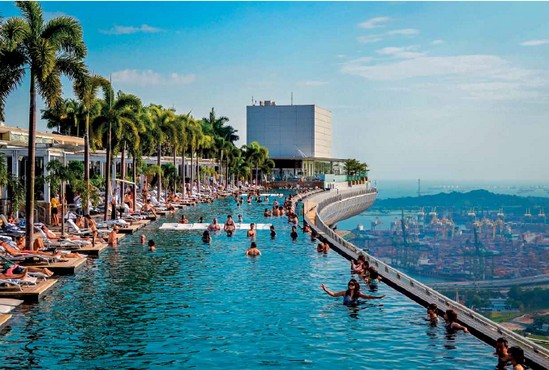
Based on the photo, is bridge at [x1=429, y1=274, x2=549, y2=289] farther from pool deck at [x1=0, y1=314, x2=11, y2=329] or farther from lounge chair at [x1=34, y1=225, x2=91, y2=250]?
pool deck at [x1=0, y1=314, x2=11, y2=329]

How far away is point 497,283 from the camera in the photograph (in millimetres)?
111125

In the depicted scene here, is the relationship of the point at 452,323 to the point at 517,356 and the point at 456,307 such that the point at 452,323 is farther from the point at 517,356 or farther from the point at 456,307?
the point at 517,356

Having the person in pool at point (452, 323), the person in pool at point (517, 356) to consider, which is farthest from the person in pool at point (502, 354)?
the person in pool at point (452, 323)

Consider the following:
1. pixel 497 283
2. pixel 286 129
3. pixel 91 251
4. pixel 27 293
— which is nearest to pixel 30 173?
pixel 91 251

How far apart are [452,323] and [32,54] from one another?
18312mm

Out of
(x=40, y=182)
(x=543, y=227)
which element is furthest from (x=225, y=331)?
(x=543, y=227)

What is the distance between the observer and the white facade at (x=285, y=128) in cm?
14625

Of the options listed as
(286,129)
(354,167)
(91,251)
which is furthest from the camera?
(286,129)

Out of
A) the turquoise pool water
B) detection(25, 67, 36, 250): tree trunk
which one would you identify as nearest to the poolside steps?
the turquoise pool water

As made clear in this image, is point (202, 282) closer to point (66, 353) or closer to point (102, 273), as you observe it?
point (102, 273)

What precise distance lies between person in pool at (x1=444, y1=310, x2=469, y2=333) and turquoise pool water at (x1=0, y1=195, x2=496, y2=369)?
0.88 feet

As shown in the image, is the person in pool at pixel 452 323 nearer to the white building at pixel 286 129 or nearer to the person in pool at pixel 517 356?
the person in pool at pixel 517 356

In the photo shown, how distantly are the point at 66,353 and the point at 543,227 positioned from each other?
198351 mm

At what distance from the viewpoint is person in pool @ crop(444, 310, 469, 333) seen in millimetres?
16188
